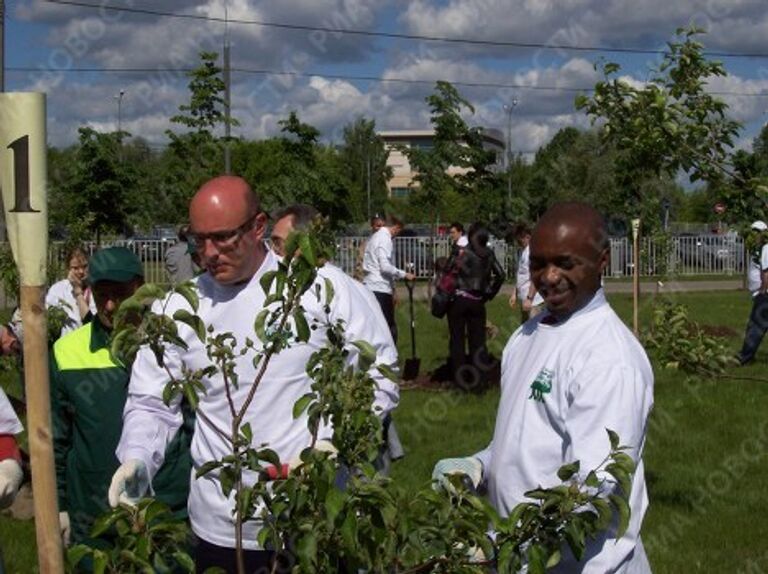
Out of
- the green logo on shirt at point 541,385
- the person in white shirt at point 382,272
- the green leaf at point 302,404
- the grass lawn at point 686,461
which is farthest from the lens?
the person in white shirt at point 382,272

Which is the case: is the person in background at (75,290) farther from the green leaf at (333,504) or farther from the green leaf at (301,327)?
the green leaf at (333,504)

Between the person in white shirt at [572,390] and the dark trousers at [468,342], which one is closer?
the person in white shirt at [572,390]

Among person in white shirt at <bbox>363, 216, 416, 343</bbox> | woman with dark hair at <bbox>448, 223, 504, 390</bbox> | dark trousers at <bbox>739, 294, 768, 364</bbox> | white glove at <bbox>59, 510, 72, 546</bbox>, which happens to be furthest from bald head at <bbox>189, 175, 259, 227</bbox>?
dark trousers at <bbox>739, 294, 768, 364</bbox>

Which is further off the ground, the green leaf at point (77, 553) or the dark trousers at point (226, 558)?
the green leaf at point (77, 553)

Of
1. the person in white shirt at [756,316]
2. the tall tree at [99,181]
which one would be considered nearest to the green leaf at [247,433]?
the person in white shirt at [756,316]

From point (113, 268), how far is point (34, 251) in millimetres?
2171

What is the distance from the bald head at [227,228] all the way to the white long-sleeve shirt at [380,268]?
34.1 feet

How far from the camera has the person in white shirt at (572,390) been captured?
2.91 m

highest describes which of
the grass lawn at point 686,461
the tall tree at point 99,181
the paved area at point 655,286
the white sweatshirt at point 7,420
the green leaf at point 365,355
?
the tall tree at point 99,181

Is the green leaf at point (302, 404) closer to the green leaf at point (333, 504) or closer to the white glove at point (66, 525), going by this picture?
the green leaf at point (333, 504)

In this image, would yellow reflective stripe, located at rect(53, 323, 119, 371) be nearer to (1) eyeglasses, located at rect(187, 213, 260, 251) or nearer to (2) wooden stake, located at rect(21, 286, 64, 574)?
(1) eyeglasses, located at rect(187, 213, 260, 251)

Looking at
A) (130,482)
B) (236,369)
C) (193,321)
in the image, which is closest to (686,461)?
(236,369)

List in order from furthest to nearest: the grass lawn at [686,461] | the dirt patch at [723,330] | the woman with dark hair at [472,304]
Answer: the dirt patch at [723,330], the woman with dark hair at [472,304], the grass lawn at [686,461]

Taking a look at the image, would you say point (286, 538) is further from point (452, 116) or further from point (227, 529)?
point (452, 116)
